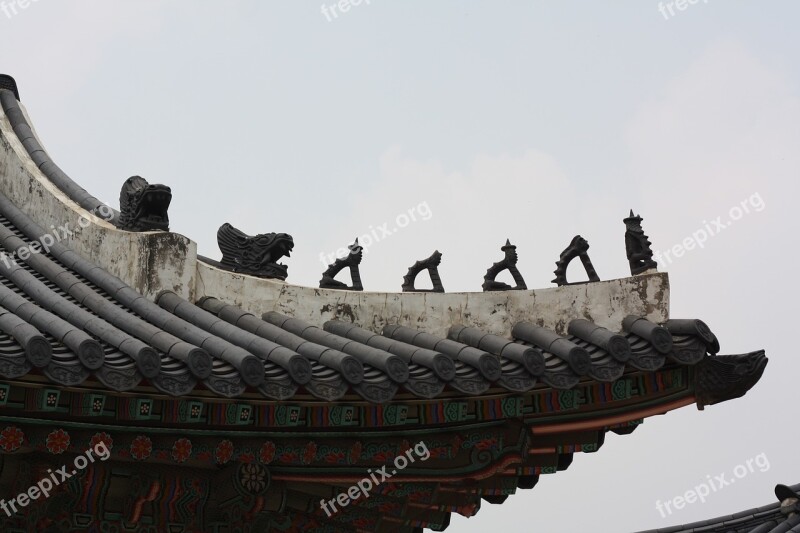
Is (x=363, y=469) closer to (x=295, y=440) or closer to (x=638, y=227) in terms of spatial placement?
(x=295, y=440)

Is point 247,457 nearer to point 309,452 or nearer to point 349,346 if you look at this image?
point 309,452

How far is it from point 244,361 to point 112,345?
Result: 61 cm

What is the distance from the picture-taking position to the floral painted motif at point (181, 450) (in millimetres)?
6297

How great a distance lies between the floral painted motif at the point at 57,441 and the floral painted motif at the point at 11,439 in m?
0.12

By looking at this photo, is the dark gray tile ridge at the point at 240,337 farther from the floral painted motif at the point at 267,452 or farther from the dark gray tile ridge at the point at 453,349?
the dark gray tile ridge at the point at 453,349

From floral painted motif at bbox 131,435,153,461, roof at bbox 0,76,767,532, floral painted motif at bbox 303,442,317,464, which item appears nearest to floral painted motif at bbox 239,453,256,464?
roof at bbox 0,76,767,532

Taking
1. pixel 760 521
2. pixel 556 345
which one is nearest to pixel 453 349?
pixel 556 345

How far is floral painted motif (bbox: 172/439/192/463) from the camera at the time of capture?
6297 mm

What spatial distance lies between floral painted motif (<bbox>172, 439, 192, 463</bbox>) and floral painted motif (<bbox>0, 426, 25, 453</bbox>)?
725 mm

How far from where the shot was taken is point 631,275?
764cm

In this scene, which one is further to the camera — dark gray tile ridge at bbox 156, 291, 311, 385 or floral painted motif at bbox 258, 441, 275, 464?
floral painted motif at bbox 258, 441, 275, 464

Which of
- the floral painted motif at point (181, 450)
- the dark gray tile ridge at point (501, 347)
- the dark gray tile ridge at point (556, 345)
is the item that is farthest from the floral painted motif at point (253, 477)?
the dark gray tile ridge at point (556, 345)

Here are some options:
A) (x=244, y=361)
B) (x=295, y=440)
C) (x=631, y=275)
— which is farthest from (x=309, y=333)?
(x=631, y=275)

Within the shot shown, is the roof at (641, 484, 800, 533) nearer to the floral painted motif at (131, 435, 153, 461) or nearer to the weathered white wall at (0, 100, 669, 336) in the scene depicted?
the weathered white wall at (0, 100, 669, 336)
